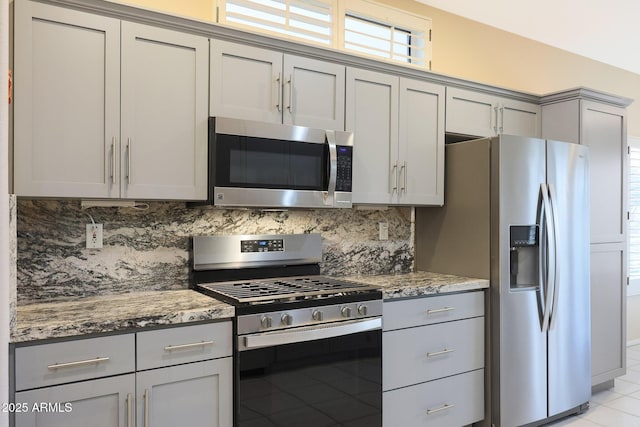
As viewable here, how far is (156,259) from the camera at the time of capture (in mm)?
2443

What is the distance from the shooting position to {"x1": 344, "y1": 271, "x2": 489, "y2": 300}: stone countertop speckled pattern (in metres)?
2.54

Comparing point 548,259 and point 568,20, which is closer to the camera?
point 548,259

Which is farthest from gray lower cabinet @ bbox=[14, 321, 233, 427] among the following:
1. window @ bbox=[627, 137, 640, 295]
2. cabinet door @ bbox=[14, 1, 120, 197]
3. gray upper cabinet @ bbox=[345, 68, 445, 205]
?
window @ bbox=[627, 137, 640, 295]

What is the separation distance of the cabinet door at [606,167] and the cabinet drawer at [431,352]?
1357mm

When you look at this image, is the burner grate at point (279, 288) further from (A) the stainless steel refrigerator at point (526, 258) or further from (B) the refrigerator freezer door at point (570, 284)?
(B) the refrigerator freezer door at point (570, 284)

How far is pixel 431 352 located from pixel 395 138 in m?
1.27

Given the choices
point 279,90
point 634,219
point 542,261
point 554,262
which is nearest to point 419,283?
point 542,261

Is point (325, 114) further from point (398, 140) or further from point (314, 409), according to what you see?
point (314, 409)

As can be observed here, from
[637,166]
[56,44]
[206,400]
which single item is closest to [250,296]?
[206,400]

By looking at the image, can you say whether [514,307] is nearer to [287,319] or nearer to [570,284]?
[570,284]

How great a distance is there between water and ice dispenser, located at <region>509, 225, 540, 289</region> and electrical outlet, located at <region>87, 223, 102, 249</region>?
7.58 ft

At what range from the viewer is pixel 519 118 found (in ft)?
11.4

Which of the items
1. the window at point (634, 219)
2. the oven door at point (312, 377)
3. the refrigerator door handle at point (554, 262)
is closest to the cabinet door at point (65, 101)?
the oven door at point (312, 377)

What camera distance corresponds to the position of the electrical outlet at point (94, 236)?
2273 millimetres
